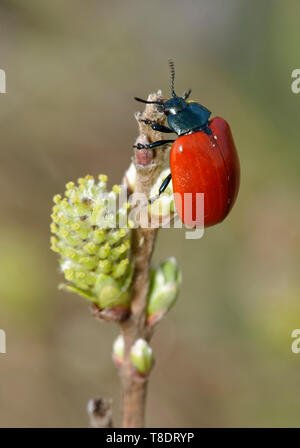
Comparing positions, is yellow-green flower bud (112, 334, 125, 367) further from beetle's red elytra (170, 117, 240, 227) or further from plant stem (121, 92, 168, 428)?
beetle's red elytra (170, 117, 240, 227)

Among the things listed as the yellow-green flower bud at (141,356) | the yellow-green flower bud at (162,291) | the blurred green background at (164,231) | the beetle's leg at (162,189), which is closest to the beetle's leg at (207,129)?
the beetle's leg at (162,189)

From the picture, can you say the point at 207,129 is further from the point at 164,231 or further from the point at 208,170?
Result: the point at 164,231

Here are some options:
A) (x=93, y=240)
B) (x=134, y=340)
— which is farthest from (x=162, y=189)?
(x=134, y=340)

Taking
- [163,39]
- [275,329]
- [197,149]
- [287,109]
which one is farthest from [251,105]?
[197,149]

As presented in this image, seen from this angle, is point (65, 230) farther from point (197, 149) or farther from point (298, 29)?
point (298, 29)

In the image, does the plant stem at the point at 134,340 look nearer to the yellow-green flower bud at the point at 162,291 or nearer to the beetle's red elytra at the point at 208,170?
the yellow-green flower bud at the point at 162,291
